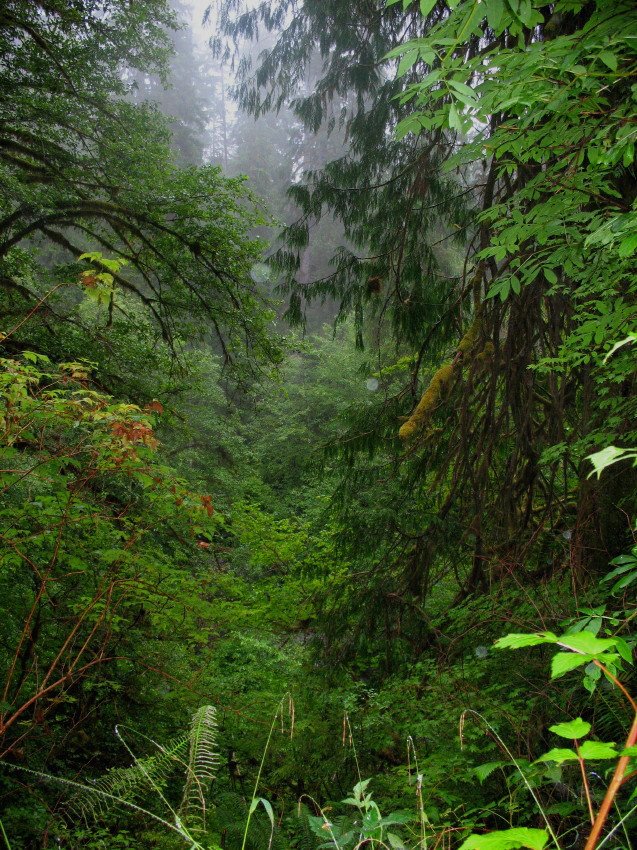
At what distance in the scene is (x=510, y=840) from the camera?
30.6 inches

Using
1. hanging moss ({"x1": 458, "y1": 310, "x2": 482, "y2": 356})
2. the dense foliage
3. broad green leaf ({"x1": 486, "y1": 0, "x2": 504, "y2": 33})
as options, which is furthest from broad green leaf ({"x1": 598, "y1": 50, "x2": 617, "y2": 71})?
hanging moss ({"x1": 458, "y1": 310, "x2": 482, "y2": 356})

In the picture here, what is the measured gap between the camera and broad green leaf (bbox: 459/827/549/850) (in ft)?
2.44

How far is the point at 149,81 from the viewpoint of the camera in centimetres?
2773

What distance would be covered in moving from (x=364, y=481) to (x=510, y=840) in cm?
388

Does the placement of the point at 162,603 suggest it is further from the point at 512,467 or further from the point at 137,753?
the point at 512,467

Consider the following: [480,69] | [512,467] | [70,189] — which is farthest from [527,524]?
[70,189]

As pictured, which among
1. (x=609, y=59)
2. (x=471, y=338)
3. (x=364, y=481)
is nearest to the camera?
(x=609, y=59)

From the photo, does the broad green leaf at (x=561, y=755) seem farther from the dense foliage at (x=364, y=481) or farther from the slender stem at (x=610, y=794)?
the slender stem at (x=610, y=794)

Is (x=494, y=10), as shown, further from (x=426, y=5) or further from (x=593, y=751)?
(x=593, y=751)

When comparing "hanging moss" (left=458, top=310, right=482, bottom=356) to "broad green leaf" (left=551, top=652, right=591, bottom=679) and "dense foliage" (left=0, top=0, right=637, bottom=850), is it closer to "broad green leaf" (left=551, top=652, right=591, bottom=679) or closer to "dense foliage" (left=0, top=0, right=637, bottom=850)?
"dense foliage" (left=0, top=0, right=637, bottom=850)

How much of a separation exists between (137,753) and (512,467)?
3528 mm

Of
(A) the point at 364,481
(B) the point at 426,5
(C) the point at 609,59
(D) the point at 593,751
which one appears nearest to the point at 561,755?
(D) the point at 593,751

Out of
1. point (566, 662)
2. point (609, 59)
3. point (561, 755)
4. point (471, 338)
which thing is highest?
point (609, 59)

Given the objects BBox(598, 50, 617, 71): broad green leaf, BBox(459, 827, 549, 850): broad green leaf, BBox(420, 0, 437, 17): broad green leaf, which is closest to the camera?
BBox(459, 827, 549, 850): broad green leaf
